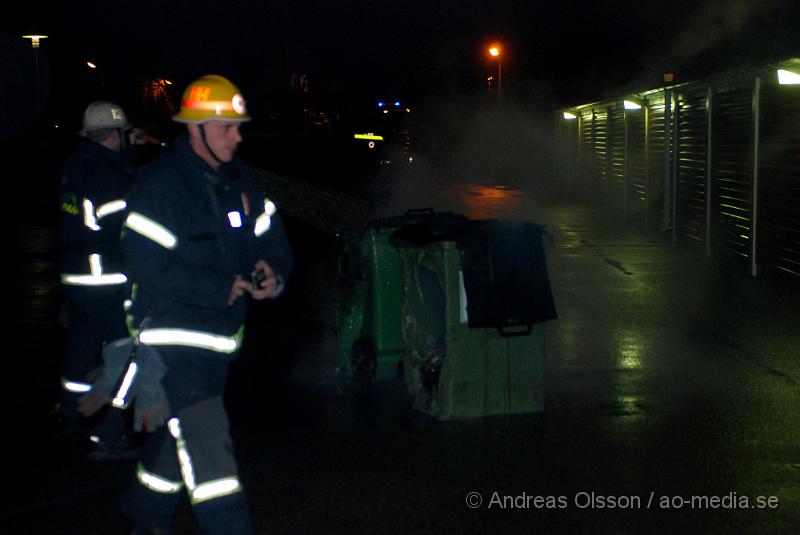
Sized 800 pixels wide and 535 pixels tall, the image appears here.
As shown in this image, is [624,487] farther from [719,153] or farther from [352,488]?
[719,153]

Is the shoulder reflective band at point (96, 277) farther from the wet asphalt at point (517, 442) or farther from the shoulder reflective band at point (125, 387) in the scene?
the shoulder reflective band at point (125, 387)

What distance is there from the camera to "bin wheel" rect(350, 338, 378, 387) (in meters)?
7.25

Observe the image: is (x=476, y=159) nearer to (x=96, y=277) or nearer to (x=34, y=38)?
(x=34, y=38)

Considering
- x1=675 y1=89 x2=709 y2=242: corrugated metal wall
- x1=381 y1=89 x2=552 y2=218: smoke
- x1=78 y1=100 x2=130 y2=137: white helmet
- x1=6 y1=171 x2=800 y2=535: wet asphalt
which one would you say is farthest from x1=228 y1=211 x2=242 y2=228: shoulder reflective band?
x1=381 y1=89 x2=552 y2=218: smoke

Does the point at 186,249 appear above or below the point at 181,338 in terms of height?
above

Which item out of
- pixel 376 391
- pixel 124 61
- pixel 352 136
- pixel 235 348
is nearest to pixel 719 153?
pixel 376 391

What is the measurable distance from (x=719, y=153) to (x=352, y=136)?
3181 centimetres

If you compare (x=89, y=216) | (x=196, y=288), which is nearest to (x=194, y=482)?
(x=196, y=288)

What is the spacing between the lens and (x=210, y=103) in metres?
4.14

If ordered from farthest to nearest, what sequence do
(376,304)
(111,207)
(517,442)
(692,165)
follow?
(692,165) → (376,304) → (517,442) → (111,207)

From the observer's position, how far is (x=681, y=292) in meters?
11.6

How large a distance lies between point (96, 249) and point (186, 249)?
6.89ft

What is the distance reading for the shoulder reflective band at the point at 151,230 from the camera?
3.98m

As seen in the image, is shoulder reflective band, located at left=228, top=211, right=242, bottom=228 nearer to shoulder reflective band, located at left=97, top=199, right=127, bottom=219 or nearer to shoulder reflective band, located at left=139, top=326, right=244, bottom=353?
shoulder reflective band, located at left=139, top=326, right=244, bottom=353
